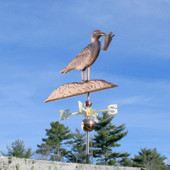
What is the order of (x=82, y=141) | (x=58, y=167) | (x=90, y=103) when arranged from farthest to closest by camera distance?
(x=82, y=141) < (x=90, y=103) < (x=58, y=167)

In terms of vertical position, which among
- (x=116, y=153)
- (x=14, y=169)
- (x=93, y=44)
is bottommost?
(x=14, y=169)

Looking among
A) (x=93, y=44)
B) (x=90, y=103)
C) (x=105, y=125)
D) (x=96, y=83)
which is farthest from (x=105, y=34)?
(x=105, y=125)

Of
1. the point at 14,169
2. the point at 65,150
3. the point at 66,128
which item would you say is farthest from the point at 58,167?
the point at 66,128

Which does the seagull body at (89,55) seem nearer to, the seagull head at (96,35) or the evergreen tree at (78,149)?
the seagull head at (96,35)

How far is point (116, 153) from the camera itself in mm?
25344

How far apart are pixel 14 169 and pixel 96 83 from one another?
129 inches

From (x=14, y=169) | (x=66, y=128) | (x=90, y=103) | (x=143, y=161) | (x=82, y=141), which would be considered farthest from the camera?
(x=66, y=128)

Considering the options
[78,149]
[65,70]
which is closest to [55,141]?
[78,149]

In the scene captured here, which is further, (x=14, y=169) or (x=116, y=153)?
(x=116, y=153)

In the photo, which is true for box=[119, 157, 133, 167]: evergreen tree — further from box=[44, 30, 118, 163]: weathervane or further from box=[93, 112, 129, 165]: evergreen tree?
box=[44, 30, 118, 163]: weathervane

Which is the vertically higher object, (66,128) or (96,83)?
(66,128)

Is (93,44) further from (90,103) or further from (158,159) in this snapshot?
(158,159)

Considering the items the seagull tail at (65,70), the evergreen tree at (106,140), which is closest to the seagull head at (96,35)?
the seagull tail at (65,70)

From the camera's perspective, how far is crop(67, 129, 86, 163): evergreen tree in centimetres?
2625
